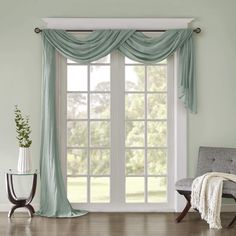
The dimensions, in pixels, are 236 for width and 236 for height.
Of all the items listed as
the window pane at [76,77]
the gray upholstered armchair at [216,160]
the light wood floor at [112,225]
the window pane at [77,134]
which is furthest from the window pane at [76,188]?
the gray upholstered armchair at [216,160]

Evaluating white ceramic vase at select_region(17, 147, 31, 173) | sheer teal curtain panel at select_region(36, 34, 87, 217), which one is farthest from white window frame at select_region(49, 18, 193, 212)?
white ceramic vase at select_region(17, 147, 31, 173)

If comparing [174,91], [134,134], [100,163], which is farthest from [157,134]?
[100,163]

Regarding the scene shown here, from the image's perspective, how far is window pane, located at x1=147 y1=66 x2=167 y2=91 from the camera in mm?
5824

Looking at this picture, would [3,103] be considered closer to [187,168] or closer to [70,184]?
[70,184]

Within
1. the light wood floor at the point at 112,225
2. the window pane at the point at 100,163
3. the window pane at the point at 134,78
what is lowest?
the light wood floor at the point at 112,225

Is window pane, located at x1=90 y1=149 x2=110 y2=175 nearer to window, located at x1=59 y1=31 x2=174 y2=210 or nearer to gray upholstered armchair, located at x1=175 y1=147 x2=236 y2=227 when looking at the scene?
window, located at x1=59 y1=31 x2=174 y2=210

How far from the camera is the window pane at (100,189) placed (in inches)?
229

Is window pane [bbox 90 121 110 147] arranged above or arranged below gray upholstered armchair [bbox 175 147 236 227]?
above

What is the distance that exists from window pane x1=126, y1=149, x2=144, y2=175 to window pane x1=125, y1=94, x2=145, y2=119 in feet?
1.36

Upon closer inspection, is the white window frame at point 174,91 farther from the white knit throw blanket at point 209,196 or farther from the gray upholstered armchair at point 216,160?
the white knit throw blanket at point 209,196

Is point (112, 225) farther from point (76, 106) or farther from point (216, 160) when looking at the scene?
point (76, 106)

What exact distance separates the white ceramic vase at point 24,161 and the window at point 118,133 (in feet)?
1.71

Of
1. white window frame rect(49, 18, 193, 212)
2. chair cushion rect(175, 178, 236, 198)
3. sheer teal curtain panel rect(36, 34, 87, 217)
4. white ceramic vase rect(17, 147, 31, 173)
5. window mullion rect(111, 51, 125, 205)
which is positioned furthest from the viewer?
window mullion rect(111, 51, 125, 205)

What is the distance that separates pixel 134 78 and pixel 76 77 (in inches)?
27.1
